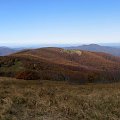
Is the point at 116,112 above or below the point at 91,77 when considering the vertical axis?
above

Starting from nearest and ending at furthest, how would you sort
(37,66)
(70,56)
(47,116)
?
1. (47,116)
2. (37,66)
3. (70,56)

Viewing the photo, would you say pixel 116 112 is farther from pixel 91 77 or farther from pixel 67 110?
pixel 91 77

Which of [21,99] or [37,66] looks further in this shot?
[37,66]

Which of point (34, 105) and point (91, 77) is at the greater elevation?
point (34, 105)

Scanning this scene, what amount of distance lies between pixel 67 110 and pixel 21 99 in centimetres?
316

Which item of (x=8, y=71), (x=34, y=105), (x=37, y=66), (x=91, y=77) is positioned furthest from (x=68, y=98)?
(x=37, y=66)

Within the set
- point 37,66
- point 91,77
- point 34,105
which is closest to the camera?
point 34,105

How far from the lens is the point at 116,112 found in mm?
11406

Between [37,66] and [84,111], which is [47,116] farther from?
[37,66]

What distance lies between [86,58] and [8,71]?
201 feet

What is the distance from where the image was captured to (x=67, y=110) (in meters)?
11.8

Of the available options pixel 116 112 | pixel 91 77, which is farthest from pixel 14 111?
pixel 91 77

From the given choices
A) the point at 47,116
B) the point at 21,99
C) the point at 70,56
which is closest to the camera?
the point at 47,116

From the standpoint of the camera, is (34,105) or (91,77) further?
(91,77)
